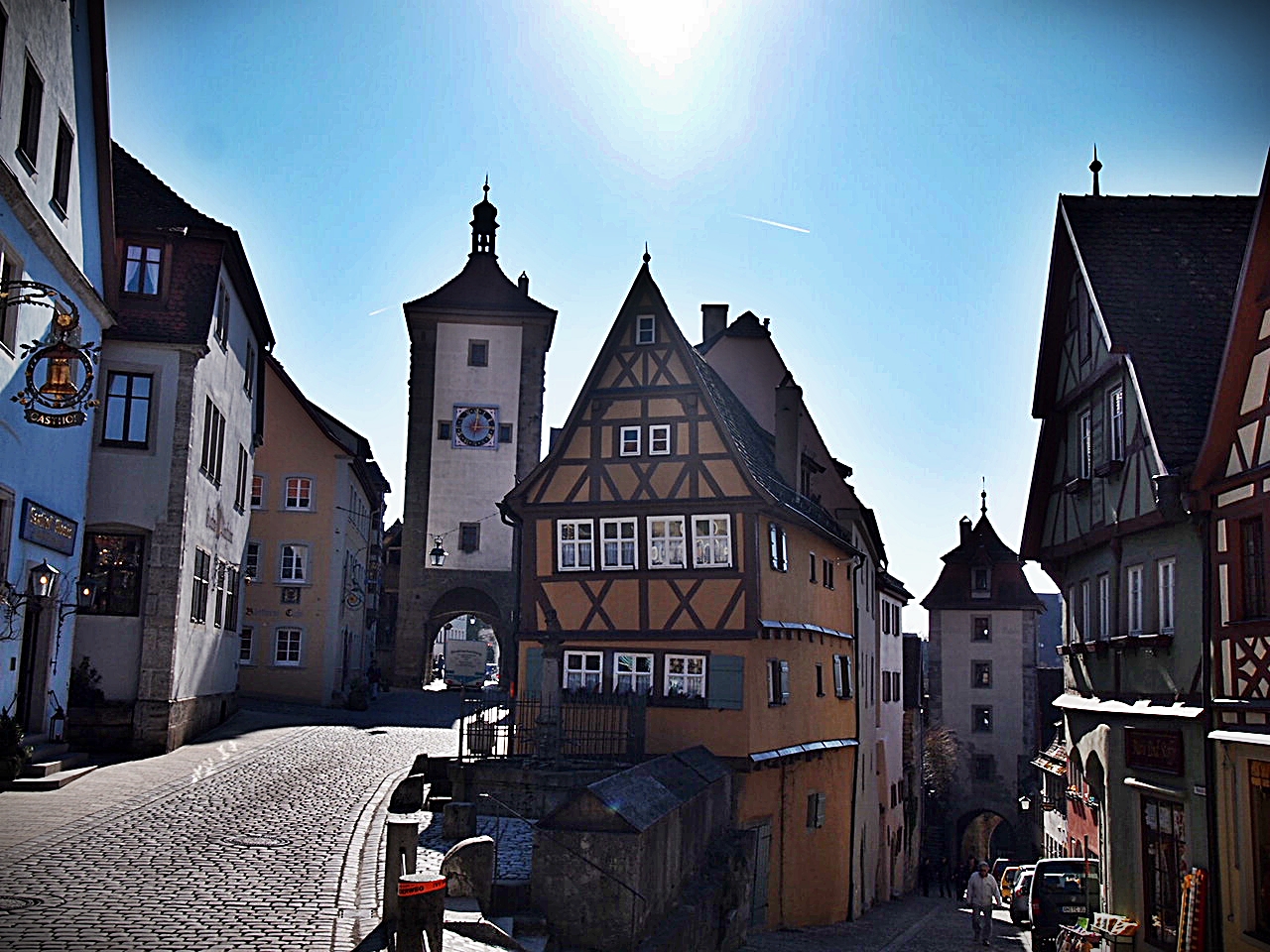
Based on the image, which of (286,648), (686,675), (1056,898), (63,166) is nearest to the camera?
(63,166)

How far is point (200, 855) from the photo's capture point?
46.5 feet

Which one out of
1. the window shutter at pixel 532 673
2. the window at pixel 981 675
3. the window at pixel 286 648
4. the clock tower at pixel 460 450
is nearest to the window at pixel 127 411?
the window shutter at pixel 532 673

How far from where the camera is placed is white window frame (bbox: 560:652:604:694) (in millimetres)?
25906

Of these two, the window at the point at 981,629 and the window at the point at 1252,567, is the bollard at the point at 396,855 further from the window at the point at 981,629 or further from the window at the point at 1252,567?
the window at the point at 981,629

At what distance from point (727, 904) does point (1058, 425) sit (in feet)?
32.9

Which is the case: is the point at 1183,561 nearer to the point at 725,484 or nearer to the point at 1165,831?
the point at 1165,831

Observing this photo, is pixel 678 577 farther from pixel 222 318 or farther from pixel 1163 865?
pixel 222 318

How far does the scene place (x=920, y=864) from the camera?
171 ft

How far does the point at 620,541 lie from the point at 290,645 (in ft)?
70.6

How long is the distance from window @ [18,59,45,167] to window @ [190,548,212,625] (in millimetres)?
10339

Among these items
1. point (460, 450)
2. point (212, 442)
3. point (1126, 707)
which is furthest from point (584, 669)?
point (460, 450)

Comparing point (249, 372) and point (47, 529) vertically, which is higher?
point (249, 372)

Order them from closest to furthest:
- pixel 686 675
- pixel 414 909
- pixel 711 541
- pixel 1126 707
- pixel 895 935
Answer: pixel 414 909 → pixel 1126 707 → pixel 686 675 → pixel 711 541 → pixel 895 935

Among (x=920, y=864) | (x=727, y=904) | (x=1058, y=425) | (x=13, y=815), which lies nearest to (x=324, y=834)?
(x=13, y=815)
